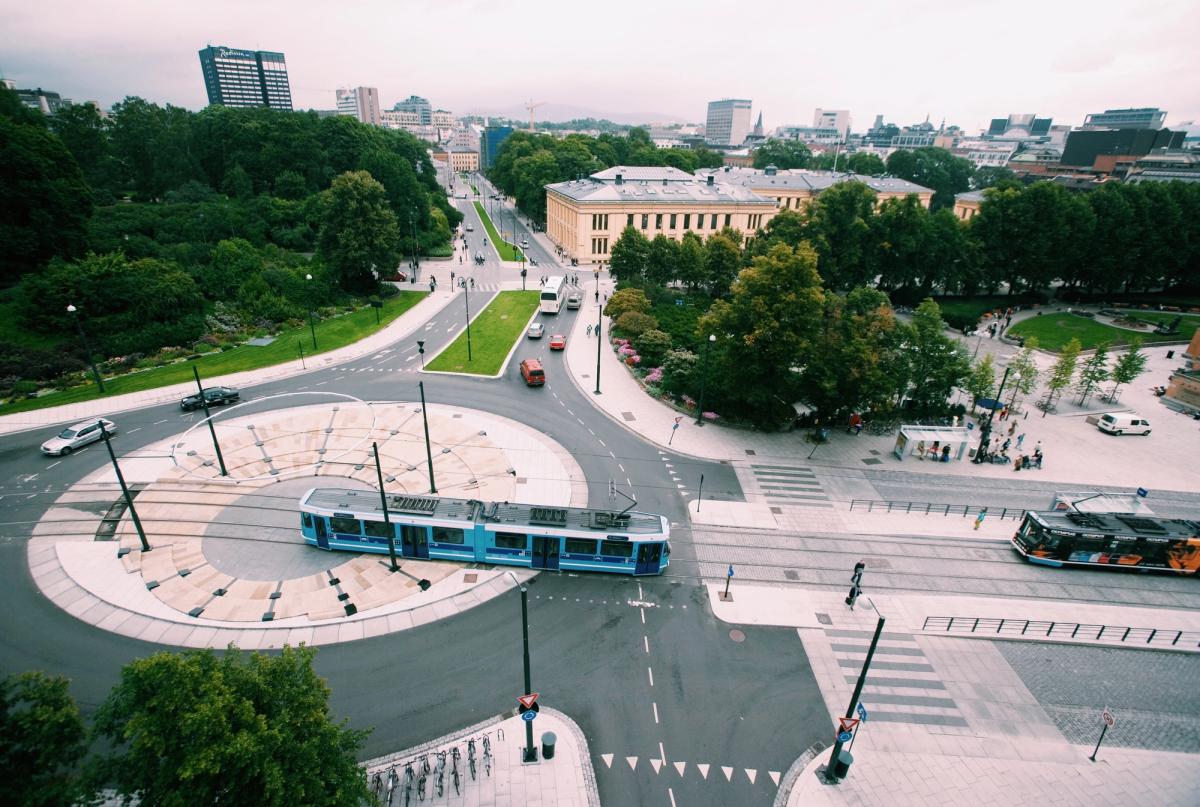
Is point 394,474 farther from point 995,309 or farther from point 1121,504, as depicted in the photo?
point 995,309

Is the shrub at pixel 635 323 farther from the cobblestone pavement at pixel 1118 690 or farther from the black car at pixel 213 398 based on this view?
the cobblestone pavement at pixel 1118 690

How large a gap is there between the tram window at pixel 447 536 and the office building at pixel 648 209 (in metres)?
62.1

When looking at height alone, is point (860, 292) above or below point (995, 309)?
above

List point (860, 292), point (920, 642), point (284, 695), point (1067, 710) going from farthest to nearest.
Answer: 1. point (860, 292)
2. point (920, 642)
3. point (1067, 710)
4. point (284, 695)

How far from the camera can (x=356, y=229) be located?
61156 mm

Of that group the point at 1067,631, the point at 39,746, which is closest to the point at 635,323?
the point at 1067,631

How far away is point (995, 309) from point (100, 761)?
86285 millimetres

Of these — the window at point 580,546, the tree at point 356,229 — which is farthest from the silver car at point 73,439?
the tree at point 356,229

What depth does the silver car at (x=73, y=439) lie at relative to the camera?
1284 inches

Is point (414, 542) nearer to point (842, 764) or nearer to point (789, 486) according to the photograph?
point (842, 764)

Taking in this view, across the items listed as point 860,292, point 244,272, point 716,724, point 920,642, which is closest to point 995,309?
point 860,292

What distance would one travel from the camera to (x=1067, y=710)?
20.8 m

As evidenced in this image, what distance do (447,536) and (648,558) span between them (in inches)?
359

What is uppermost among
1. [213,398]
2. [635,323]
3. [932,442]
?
[635,323]
